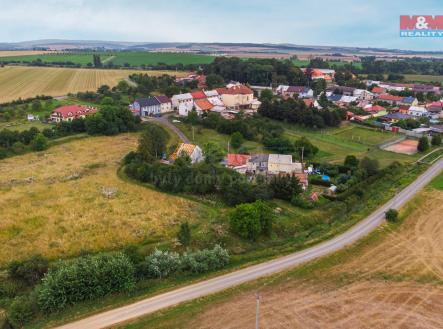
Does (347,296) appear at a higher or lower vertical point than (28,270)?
lower

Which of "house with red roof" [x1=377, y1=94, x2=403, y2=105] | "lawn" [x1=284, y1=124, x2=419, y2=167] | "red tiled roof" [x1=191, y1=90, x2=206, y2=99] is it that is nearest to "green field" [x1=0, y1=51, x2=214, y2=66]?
"red tiled roof" [x1=191, y1=90, x2=206, y2=99]

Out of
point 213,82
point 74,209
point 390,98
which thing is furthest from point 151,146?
point 390,98

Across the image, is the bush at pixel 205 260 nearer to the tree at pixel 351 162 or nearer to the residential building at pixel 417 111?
the tree at pixel 351 162

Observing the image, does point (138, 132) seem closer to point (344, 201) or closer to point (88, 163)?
point (88, 163)

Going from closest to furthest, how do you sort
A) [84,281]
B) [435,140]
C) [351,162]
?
1. [84,281]
2. [351,162]
3. [435,140]

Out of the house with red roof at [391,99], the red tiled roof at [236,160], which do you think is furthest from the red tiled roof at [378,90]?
the red tiled roof at [236,160]

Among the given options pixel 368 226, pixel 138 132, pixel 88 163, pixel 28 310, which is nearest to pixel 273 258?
pixel 368 226

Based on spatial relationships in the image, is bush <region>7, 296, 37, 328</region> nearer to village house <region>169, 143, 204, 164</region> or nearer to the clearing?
the clearing

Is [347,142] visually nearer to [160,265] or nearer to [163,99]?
[163,99]
